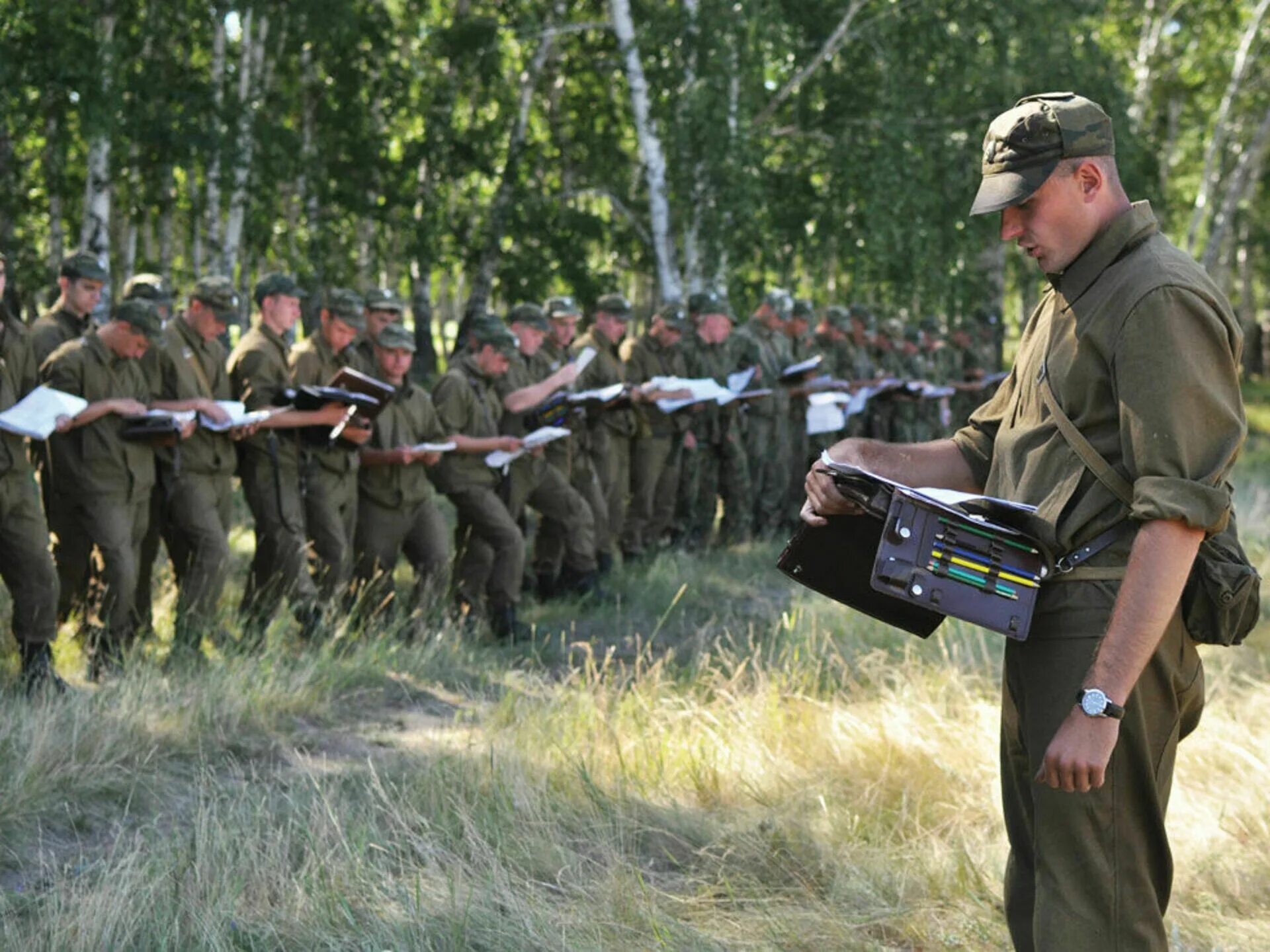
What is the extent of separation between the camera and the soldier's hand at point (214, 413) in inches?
306

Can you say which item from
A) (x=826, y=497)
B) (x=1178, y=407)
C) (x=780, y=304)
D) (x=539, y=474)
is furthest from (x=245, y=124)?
(x=1178, y=407)

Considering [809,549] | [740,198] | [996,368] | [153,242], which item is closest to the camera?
[809,549]

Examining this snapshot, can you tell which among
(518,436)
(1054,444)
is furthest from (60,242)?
(1054,444)

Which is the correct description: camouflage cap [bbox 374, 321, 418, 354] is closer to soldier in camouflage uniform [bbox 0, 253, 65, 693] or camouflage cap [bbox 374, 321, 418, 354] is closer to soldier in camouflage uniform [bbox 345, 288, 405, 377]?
soldier in camouflage uniform [bbox 345, 288, 405, 377]

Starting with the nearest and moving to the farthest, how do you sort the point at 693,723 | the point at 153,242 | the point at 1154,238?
1. the point at 1154,238
2. the point at 693,723
3. the point at 153,242

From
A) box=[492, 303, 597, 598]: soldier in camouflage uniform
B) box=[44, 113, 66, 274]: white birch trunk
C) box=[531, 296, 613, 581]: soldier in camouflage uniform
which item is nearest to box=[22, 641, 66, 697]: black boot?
box=[492, 303, 597, 598]: soldier in camouflage uniform

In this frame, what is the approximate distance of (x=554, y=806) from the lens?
5.16 metres

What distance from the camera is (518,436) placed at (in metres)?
9.96

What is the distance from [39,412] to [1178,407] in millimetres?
5281

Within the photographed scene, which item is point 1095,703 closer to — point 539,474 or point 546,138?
point 539,474

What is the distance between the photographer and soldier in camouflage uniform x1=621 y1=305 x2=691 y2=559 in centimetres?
1220

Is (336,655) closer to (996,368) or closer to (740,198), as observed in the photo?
(740,198)

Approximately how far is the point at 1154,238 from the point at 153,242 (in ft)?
78.6

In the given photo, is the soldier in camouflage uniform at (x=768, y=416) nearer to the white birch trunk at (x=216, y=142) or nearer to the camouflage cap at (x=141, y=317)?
the white birch trunk at (x=216, y=142)
